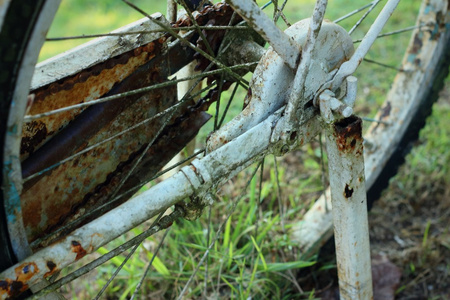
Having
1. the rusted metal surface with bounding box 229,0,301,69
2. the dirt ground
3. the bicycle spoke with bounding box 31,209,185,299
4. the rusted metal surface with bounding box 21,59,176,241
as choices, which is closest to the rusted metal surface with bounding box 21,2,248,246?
the rusted metal surface with bounding box 21,59,176,241

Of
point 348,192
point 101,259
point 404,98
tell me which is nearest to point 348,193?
point 348,192

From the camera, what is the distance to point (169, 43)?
1357 mm

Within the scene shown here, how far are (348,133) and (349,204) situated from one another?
20 centimetres

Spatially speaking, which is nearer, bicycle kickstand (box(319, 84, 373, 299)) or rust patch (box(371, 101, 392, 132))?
bicycle kickstand (box(319, 84, 373, 299))

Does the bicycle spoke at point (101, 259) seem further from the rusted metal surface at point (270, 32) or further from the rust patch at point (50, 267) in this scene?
the rusted metal surface at point (270, 32)

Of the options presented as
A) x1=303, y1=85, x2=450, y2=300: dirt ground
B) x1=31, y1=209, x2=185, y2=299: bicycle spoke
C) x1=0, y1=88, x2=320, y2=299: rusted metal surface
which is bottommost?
x1=303, y1=85, x2=450, y2=300: dirt ground

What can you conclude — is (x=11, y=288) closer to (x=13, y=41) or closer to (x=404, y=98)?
(x=13, y=41)

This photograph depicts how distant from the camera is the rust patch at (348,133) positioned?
3.92 feet

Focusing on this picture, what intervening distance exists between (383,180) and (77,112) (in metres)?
1.35

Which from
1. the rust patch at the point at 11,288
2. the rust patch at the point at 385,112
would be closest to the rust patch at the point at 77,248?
the rust patch at the point at 11,288

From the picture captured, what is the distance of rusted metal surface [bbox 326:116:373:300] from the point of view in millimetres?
1216

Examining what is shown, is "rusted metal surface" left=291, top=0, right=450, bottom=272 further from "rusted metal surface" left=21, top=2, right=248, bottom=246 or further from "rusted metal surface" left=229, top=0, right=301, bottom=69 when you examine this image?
"rusted metal surface" left=229, top=0, right=301, bottom=69

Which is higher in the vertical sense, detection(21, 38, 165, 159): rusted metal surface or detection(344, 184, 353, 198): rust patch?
detection(21, 38, 165, 159): rusted metal surface

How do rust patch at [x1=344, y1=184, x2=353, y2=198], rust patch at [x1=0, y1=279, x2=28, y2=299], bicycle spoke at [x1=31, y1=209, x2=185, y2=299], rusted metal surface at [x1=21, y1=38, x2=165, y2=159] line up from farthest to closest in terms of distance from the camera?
1. rust patch at [x1=344, y1=184, x2=353, y2=198]
2. rusted metal surface at [x1=21, y1=38, x2=165, y2=159]
3. bicycle spoke at [x1=31, y1=209, x2=185, y2=299]
4. rust patch at [x1=0, y1=279, x2=28, y2=299]
